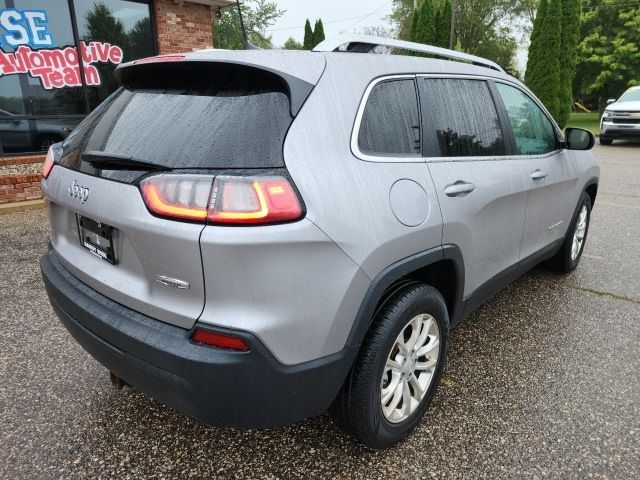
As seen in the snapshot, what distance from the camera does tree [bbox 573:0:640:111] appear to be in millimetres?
26688

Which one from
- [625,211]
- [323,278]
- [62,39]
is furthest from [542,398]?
[62,39]

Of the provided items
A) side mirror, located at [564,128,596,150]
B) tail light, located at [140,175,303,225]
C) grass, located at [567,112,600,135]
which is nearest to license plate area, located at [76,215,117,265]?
tail light, located at [140,175,303,225]

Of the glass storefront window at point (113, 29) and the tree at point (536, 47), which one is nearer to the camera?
the glass storefront window at point (113, 29)

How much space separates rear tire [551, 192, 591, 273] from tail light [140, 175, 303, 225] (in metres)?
3.28

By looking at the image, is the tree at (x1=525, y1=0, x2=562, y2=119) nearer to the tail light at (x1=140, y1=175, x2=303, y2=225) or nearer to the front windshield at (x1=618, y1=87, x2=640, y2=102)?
the front windshield at (x1=618, y1=87, x2=640, y2=102)

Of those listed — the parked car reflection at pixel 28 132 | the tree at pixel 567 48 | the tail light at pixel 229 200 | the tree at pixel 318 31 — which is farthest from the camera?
the tree at pixel 318 31

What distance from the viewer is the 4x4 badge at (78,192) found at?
Result: 6.13 feet

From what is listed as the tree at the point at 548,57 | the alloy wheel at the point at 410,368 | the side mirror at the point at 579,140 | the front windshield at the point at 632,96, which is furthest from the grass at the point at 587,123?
the alloy wheel at the point at 410,368

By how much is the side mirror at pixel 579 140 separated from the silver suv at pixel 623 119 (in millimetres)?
14586

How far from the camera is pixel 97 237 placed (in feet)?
6.23

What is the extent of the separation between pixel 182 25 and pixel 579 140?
8.76 m

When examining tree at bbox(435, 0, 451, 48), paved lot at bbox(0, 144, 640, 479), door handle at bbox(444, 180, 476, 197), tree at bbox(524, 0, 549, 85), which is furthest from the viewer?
tree at bbox(435, 0, 451, 48)

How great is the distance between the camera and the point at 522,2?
125ft

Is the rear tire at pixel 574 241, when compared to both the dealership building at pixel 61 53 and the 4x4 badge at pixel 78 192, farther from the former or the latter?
the dealership building at pixel 61 53
